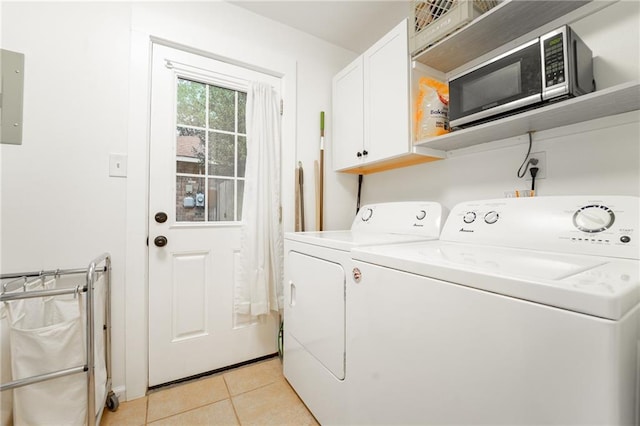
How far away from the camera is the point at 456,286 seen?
2.24ft

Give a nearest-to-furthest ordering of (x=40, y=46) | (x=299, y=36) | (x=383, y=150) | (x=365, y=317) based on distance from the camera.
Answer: (x=365, y=317) → (x=40, y=46) → (x=383, y=150) → (x=299, y=36)

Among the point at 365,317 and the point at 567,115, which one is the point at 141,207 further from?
the point at 567,115

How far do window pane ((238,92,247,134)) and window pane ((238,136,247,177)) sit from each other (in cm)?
6

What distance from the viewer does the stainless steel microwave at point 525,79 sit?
0.95 metres

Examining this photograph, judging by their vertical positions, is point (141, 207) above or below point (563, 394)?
above

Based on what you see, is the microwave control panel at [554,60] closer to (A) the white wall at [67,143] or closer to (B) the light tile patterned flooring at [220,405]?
(B) the light tile patterned flooring at [220,405]

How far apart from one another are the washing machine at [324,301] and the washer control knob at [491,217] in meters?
0.26

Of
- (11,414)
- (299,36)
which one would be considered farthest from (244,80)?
(11,414)

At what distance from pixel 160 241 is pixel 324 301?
1.09 meters

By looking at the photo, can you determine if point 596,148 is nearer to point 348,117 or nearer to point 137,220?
point 348,117

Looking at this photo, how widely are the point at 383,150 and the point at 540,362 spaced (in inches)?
53.8

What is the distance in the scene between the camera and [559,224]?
3.21ft

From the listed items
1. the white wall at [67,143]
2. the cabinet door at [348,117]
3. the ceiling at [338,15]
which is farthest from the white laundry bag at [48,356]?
the ceiling at [338,15]

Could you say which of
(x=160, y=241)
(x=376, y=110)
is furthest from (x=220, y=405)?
(x=376, y=110)
